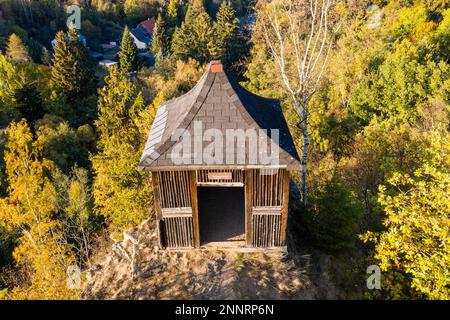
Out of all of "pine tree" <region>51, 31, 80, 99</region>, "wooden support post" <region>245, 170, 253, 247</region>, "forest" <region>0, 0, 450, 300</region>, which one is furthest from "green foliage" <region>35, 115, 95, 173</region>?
"wooden support post" <region>245, 170, 253, 247</region>

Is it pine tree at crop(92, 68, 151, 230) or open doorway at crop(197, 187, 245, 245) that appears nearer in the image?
open doorway at crop(197, 187, 245, 245)

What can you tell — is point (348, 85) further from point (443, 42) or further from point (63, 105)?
point (63, 105)

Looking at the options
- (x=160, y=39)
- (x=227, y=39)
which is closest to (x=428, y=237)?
(x=227, y=39)

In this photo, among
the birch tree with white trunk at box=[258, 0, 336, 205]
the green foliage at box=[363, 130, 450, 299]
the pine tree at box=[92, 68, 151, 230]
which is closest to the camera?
the green foliage at box=[363, 130, 450, 299]

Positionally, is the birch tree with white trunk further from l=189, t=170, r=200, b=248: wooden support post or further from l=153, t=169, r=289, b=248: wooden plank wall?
l=189, t=170, r=200, b=248: wooden support post
